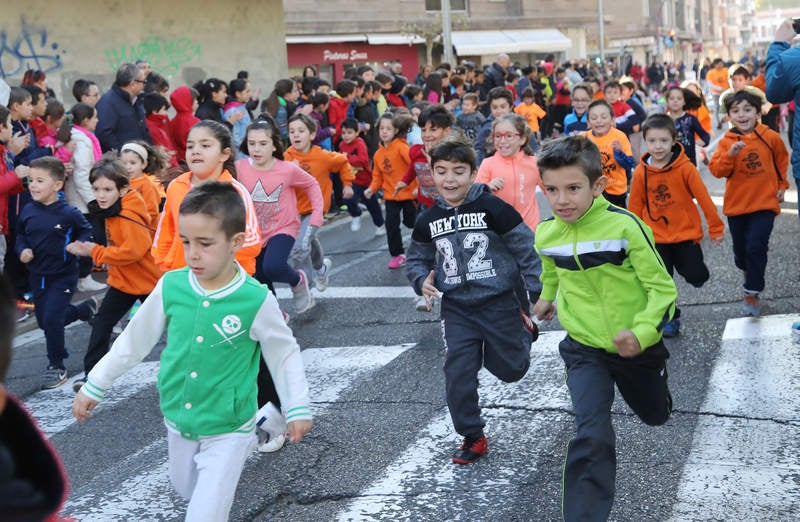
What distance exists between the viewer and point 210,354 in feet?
13.1

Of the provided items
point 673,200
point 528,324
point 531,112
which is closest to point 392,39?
point 531,112

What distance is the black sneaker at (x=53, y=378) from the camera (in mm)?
7367

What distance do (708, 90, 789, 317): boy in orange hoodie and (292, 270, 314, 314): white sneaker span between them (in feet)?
10.9

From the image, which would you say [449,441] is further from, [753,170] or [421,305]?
[753,170]

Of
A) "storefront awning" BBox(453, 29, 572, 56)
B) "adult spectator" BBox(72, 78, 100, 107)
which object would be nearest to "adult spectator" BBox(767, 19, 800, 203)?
"adult spectator" BBox(72, 78, 100, 107)

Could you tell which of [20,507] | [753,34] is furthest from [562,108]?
[753,34]

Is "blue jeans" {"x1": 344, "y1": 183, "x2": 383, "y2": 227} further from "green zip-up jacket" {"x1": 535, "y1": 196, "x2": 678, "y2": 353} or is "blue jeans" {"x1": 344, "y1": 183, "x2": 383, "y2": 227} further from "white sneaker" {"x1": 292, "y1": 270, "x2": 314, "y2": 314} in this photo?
"green zip-up jacket" {"x1": 535, "y1": 196, "x2": 678, "y2": 353}

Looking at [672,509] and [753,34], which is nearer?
[672,509]

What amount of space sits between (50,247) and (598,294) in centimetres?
447

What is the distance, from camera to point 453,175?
18.2 feet

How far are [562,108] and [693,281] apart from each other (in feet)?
55.0

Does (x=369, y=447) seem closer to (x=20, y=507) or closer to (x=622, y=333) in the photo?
(x=622, y=333)

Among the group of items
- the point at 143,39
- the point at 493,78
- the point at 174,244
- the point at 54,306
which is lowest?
the point at 54,306

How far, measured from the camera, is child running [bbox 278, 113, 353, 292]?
916 cm
